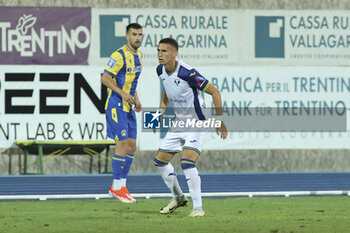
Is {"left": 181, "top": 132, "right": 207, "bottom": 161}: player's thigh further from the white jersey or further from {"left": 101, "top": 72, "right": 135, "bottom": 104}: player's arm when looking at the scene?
{"left": 101, "top": 72, "right": 135, "bottom": 104}: player's arm

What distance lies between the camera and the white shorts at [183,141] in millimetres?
8781

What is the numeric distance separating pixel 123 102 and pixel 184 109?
219cm

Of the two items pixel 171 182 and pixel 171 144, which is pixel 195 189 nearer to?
pixel 171 182

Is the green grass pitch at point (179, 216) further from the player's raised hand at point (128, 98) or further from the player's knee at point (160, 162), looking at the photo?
the player's raised hand at point (128, 98)

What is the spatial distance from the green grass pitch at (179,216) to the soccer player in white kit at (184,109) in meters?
0.33

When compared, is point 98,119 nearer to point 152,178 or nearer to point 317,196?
point 152,178

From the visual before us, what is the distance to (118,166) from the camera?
1083 cm

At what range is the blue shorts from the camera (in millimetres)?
10977

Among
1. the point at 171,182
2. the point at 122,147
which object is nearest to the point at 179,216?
the point at 171,182

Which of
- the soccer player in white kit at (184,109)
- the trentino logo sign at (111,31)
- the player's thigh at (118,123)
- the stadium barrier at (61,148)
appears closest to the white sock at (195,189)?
the soccer player in white kit at (184,109)

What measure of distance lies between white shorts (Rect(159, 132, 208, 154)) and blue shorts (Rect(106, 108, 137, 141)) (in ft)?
6.46

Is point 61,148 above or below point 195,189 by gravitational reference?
above

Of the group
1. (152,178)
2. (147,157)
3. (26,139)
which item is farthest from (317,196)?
(26,139)

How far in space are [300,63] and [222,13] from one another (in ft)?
6.96
